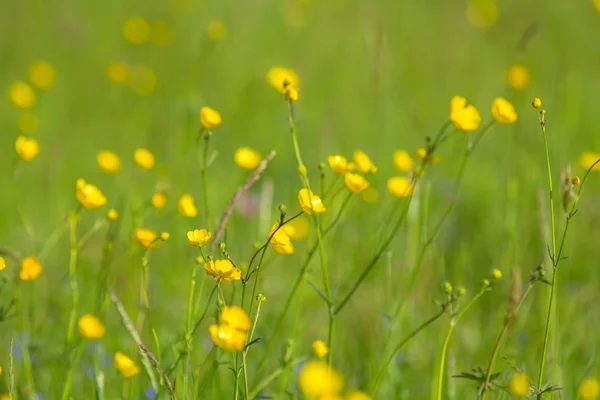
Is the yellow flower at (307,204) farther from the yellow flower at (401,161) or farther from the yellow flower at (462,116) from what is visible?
the yellow flower at (401,161)

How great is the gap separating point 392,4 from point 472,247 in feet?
12.2

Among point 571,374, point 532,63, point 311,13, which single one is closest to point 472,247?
point 571,374

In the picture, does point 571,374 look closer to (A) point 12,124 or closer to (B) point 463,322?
(B) point 463,322

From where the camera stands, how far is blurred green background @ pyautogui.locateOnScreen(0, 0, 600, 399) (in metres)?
1.83

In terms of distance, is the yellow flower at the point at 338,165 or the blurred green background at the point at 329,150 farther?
the blurred green background at the point at 329,150

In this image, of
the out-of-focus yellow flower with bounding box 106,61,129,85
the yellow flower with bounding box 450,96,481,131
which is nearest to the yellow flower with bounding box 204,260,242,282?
the yellow flower with bounding box 450,96,481,131

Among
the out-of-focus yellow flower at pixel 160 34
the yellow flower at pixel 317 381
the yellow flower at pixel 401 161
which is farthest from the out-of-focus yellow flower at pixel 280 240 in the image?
the out-of-focus yellow flower at pixel 160 34

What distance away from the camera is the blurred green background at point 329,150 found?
183cm

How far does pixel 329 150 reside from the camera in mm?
2912

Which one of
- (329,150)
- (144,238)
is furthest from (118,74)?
(144,238)

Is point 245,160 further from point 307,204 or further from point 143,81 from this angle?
point 143,81

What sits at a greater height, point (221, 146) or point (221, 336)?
point (221, 146)

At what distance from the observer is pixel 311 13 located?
5.20 metres

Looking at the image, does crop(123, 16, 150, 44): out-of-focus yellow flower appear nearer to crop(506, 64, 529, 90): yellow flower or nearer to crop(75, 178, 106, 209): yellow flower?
crop(506, 64, 529, 90): yellow flower
